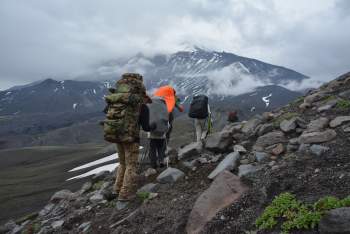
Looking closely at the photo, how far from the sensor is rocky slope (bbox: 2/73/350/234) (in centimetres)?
787

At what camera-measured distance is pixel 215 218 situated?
8031mm

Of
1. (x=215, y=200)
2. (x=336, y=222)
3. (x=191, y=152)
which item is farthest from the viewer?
(x=191, y=152)

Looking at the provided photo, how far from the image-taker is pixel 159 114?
12367 millimetres

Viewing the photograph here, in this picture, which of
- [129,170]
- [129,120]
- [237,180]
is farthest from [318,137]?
[129,170]

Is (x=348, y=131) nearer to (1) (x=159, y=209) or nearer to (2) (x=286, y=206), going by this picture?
(2) (x=286, y=206)

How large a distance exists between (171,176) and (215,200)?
328cm

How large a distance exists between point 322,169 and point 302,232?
7.77ft

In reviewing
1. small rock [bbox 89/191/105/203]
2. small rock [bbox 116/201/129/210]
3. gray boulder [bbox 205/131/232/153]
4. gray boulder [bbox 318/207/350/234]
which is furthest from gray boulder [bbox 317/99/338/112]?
small rock [bbox 89/191/105/203]

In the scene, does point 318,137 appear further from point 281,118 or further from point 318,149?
point 281,118

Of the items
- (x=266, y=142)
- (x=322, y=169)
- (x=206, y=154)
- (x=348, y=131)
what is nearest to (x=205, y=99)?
(x=206, y=154)

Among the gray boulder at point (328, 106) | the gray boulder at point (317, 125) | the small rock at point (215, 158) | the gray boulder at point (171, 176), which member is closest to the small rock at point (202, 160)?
the small rock at point (215, 158)

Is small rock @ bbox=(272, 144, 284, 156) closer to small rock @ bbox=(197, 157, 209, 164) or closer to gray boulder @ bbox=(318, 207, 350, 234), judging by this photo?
small rock @ bbox=(197, 157, 209, 164)

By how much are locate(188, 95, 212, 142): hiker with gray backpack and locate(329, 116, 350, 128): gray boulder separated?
6.04m

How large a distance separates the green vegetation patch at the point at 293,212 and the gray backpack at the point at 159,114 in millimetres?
5575
